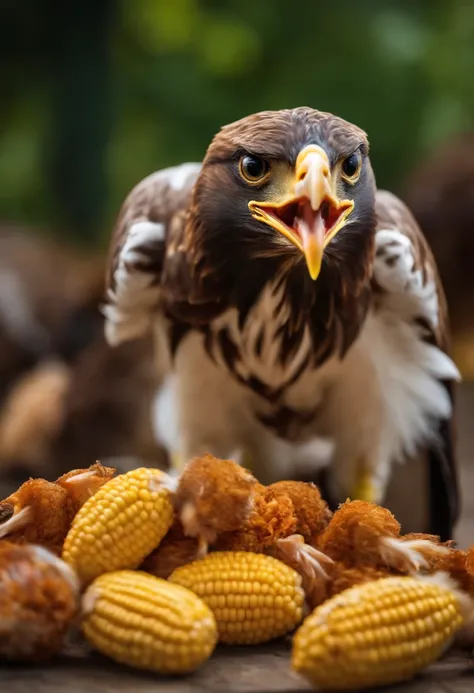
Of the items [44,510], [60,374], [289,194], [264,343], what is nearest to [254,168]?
[289,194]

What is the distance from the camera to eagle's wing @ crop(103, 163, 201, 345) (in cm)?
250

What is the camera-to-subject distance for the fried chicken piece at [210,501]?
1707mm

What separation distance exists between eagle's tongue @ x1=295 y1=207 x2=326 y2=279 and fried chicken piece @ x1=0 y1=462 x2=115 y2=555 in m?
0.55

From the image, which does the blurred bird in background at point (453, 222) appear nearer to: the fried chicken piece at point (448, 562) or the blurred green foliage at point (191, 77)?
the blurred green foliage at point (191, 77)

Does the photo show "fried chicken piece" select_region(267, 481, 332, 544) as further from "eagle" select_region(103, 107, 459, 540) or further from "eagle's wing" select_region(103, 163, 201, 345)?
"eagle's wing" select_region(103, 163, 201, 345)

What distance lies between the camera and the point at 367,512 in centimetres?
174

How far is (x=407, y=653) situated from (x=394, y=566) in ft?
0.62

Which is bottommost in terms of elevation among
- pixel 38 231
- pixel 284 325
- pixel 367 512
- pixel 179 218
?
pixel 38 231

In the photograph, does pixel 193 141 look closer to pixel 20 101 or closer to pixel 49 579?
pixel 20 101

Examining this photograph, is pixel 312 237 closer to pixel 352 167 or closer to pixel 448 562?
pixel 352 167

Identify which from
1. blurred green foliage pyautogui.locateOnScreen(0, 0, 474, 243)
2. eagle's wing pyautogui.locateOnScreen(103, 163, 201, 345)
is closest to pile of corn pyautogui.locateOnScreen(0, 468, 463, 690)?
eagle's wing pyautogui.locateOnScreen(103, 163, 201, 345)

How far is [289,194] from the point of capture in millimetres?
1827

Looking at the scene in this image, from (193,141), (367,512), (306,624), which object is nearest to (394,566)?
(367,512)

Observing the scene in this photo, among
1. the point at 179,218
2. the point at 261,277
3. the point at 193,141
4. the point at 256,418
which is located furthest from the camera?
the point at 193,141
